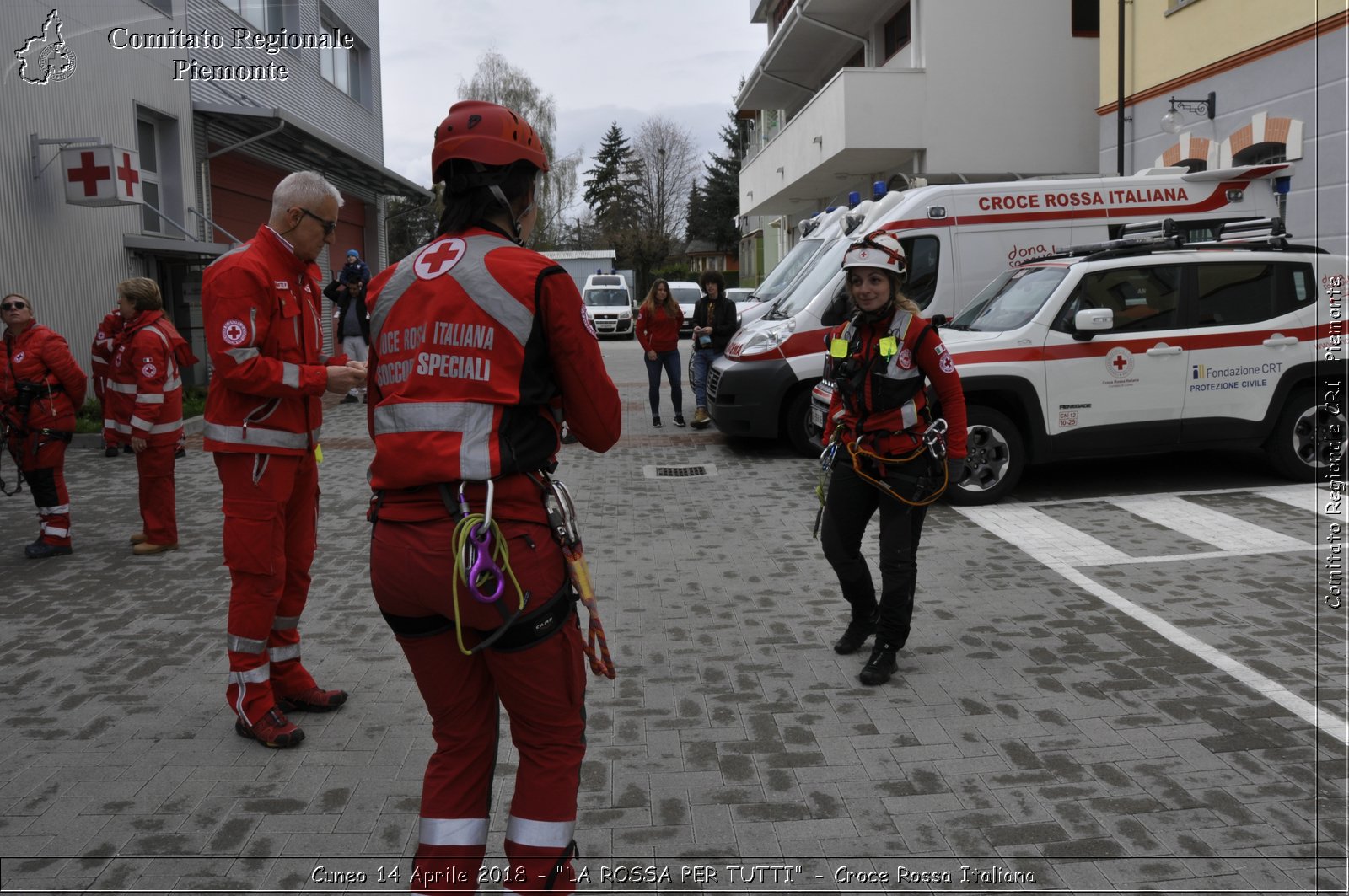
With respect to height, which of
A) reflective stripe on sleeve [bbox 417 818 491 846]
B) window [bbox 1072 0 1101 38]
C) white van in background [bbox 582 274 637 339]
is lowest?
reflective stripe on sleeve [bbox 417 818 491 846]

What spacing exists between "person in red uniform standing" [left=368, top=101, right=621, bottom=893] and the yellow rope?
0.05 feet

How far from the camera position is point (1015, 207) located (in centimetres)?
1143

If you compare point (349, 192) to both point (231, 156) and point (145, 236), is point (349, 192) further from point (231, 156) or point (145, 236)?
point (145, 236)

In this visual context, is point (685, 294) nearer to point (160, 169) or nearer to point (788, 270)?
point (160, 169)

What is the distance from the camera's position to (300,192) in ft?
14.2

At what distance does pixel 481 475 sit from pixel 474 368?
0.24 meters

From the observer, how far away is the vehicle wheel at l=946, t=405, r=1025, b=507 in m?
8.84

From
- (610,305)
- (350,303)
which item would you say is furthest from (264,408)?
(610,305)

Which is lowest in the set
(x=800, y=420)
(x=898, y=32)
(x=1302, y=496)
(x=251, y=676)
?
(x=251, y=676)

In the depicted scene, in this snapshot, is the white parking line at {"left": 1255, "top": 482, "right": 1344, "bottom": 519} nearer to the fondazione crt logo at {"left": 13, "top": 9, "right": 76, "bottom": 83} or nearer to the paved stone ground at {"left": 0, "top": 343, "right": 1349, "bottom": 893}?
the paved stone ground at {"left": 0, "top": 343, "right": 1349, "bottom": 893}

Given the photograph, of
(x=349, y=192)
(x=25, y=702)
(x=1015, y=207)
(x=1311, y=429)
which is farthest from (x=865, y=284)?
(x=349, y=192)

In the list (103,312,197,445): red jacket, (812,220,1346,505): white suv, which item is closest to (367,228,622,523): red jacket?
(103,312,197,445): red jacket

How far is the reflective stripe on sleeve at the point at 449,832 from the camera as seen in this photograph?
2693 millimetres

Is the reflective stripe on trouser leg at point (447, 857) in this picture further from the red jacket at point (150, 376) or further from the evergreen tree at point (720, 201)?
the evergreen tree at point (720, 201)
